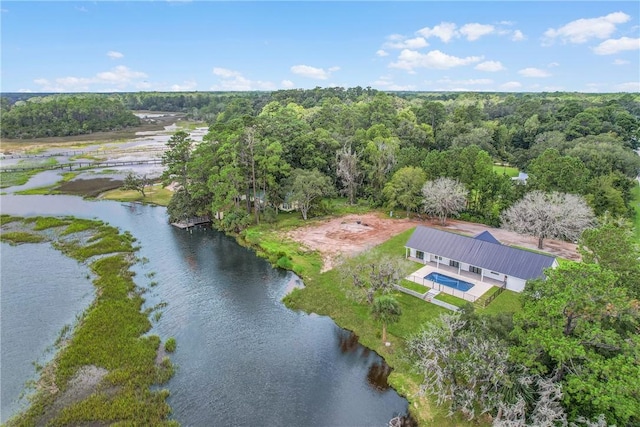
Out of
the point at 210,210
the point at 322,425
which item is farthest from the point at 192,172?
the point at 322,425

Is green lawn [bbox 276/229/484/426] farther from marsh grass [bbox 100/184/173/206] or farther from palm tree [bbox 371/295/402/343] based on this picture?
marsh grass [bbox 100/184/173/206]

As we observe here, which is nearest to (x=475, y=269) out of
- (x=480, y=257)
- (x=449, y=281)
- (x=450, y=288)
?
(x=480, y=257)

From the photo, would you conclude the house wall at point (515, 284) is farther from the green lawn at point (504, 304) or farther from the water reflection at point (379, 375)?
the water reflection at point (379, 375)

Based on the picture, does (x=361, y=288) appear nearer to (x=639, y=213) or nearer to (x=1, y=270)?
(x=1, y=270)

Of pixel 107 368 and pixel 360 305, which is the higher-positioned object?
pixel 360 305

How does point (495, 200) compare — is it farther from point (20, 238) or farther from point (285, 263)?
point (20, 238)

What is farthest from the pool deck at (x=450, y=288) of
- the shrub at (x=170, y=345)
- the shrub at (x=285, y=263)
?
the shrub at (x=170, y=345)
